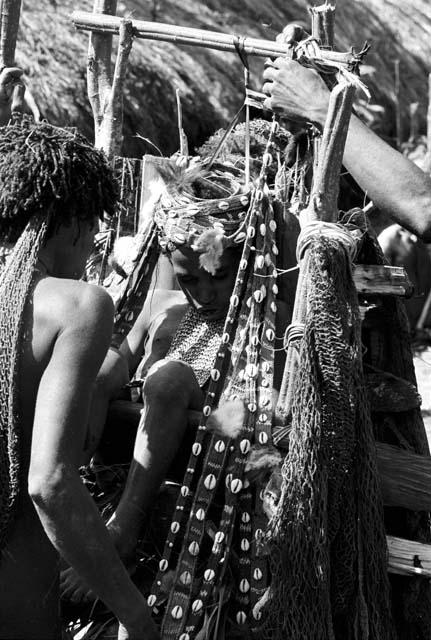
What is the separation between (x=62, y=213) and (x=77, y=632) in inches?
57.0

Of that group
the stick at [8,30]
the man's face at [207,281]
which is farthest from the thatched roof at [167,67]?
the man's face at [207,281]

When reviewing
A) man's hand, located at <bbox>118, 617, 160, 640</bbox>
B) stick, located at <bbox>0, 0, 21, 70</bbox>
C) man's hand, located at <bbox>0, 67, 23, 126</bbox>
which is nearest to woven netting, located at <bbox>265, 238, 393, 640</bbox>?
man's hand, located at <bbox>118, 617, 160, 640</bbox>

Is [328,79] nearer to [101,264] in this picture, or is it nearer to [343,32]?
[101,264]

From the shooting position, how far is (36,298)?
2.42 m

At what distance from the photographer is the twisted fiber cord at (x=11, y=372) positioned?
2.38 metres

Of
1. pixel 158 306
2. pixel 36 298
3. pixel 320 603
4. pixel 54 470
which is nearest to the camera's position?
pixel 54 470

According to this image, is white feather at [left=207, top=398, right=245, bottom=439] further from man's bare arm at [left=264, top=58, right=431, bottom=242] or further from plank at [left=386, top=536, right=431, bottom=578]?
man's bare arm at [left=264, top=58, right=431, bottom=242]

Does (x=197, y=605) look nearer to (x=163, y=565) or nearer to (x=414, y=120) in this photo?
(x=163, y=565)

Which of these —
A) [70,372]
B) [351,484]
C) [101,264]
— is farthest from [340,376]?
[101,264]

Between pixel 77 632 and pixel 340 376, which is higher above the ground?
pixel 340 376

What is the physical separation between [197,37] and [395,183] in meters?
1.35

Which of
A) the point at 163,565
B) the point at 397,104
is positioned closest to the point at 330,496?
the point at 163,565

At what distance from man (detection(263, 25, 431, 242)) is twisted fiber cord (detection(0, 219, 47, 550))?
41.6 inches

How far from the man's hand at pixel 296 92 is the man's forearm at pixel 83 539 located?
Answer: 1456 mm
